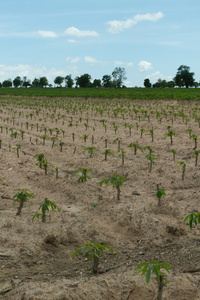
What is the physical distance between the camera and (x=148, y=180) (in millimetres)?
6852

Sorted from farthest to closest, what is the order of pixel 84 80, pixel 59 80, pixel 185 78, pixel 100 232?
pixel 59 80 < pixel 84 80 < pixel 185 78 < pixel 100 232

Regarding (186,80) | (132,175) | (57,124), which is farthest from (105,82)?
(132,175)

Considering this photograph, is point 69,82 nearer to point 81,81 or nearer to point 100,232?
point 81,81

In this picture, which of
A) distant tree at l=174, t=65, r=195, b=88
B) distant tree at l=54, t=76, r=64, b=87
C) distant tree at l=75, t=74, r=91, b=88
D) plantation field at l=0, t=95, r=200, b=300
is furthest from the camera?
distant tree at l=54, t=76, r=64, b=87

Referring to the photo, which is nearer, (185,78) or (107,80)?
(185,78)

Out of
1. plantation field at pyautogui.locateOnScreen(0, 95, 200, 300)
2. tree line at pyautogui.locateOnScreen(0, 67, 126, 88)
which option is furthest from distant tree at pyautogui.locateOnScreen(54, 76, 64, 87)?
plantation field at pyautogui.locateOnScreen(0, 95, 200, 300)

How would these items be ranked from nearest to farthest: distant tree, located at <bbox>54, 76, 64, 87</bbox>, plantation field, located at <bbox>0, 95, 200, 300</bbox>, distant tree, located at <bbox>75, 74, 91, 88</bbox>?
plantation field, located at <bbox>0, 95, 200, 300</bbox>
distant tree, located at <bbox>75, 74, 91, 88</bbox>
distant tree, located at <bbox>54, 76, 64, 87</bbox>

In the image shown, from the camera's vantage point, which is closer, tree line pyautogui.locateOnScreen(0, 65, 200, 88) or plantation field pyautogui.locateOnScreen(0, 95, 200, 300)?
plantation field pyautogui.locateOnScreen(0, 95, 200, 300)

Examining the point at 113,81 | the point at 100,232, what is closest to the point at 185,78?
the point at 113,81

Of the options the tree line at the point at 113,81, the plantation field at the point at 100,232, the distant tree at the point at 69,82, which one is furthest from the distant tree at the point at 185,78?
the plantation field at the point at 100,232

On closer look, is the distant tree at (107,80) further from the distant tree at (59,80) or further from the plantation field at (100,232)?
the plantation field at (100,232)

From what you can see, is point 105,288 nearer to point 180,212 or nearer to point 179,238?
point 179,238

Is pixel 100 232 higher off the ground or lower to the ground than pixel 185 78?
lower

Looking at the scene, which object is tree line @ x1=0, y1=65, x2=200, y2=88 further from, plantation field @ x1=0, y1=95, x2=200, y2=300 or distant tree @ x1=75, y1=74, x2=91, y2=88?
plantation field @ x1=0, y1=95, x2=200, y2=300
